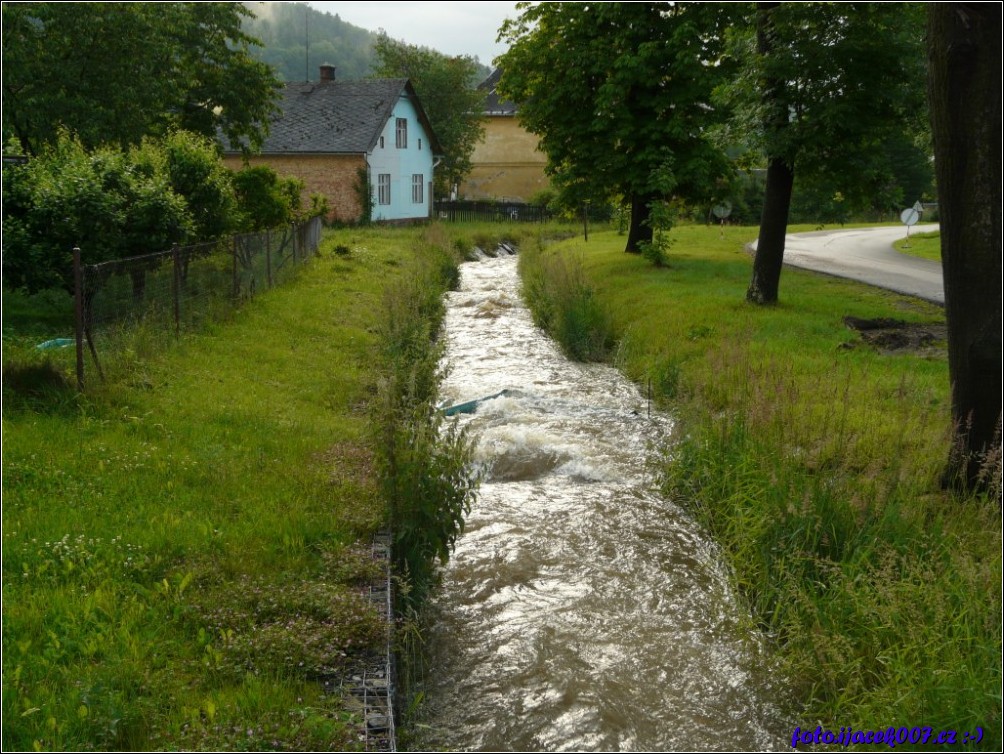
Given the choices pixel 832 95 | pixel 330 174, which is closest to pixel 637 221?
pixel 832 95

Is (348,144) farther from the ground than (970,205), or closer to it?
farther from the ground

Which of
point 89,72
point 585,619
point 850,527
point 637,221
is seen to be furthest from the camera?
point 637,221

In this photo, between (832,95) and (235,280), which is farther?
(235,280)

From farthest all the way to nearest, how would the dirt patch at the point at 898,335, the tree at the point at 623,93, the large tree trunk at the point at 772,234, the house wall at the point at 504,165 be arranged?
the house wall at the point at 504,165 → the tree at the point at 623,93 → the large tree trunk at the point at 772,234 → the dirt patch at the point at 898,335

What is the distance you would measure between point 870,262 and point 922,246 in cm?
647

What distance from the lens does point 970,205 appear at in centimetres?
657

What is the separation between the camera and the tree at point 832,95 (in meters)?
13.3

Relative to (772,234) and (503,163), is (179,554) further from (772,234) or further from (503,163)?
(503,163)

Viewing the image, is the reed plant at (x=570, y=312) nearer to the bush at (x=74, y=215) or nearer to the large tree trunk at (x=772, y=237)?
the large tree trunk at (x=772, y=237)

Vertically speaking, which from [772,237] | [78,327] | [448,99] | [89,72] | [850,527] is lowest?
[850,527]

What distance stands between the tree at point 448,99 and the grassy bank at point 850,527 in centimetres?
4692

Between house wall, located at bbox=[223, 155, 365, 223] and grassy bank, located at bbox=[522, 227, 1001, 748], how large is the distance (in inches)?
1187

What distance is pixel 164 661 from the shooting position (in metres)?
4.69

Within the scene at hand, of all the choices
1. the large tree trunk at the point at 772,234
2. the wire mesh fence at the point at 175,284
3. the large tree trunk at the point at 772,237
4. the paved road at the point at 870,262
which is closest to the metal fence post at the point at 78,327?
the wire mesh fence at the point at 175,284
